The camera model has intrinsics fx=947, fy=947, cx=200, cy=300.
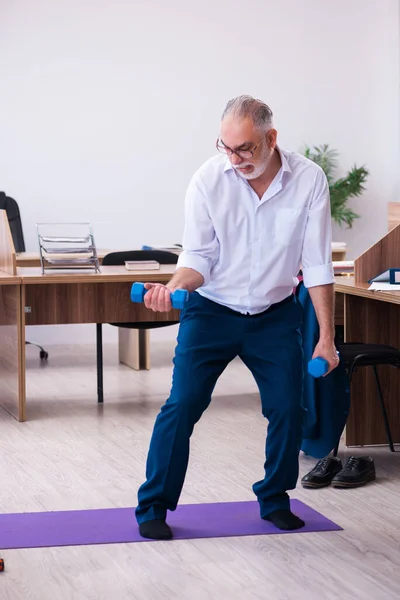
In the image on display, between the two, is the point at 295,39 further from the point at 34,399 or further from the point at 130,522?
the point at 130,522

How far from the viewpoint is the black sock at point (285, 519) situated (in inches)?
118

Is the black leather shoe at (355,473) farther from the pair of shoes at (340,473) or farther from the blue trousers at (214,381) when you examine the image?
the blue trousers at (214,381)

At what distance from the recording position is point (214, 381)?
2889 millimetres

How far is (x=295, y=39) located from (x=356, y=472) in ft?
16.0

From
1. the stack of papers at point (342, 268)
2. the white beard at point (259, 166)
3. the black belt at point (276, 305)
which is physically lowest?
the black belt at point (276, 305)

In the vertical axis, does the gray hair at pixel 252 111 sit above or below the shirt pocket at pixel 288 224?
above

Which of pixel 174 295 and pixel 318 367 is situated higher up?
pixel 174 295

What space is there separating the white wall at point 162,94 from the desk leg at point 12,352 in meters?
2.33

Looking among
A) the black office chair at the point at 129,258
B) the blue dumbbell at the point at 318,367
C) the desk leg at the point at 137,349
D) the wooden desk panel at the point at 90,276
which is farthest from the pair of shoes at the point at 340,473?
the desk leg at the point at 137,349

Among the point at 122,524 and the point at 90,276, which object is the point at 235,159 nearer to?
the point at 122,524

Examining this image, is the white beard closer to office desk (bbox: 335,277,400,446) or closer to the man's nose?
the man's nose

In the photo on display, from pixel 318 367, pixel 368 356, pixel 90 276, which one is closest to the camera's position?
pixel 318 367

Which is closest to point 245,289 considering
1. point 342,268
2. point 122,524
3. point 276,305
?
point 276,305

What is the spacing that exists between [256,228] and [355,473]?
1.19 m
